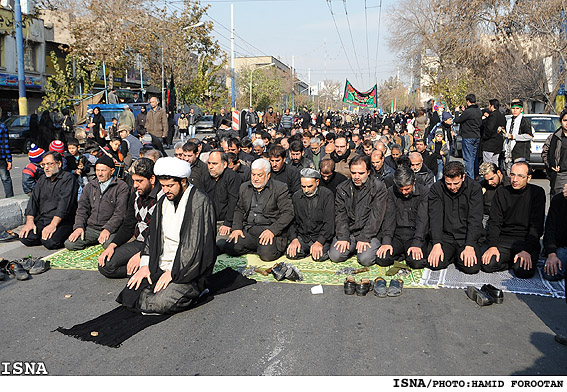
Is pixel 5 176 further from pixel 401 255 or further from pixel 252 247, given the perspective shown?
pixel 401 255

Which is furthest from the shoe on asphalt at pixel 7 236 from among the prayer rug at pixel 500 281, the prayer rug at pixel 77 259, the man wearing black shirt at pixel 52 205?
the prayer rug at pixel 500 281

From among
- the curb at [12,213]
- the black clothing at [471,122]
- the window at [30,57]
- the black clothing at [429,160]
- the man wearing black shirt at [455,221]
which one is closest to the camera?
the man wearing black shirt at [455,221]

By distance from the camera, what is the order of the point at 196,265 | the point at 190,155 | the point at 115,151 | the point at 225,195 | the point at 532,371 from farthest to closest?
the point at 115,151 → the point at 190,155 → the point at 225,195 → the point at 196,265 → the point at 532,371

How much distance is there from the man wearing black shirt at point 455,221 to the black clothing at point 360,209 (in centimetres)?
72

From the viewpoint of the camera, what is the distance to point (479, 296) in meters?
5.57

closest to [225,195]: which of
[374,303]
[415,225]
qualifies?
[415,225]

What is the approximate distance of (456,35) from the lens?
30672 mm

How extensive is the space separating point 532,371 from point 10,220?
8.03 metres

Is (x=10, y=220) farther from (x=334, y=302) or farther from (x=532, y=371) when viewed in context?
(x=532, y=371)

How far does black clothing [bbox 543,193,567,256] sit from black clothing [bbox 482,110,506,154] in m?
5.80

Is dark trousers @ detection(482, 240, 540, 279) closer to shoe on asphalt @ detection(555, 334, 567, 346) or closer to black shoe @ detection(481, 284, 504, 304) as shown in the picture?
black shoe @ detection(481, 284, 504, 304)

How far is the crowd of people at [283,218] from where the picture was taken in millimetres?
5410

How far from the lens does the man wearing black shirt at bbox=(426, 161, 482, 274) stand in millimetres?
6647

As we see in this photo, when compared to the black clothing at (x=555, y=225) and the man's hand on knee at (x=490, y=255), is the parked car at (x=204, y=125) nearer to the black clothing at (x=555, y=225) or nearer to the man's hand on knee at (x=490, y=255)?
the man's hand on knee at (x=490, y=255)
